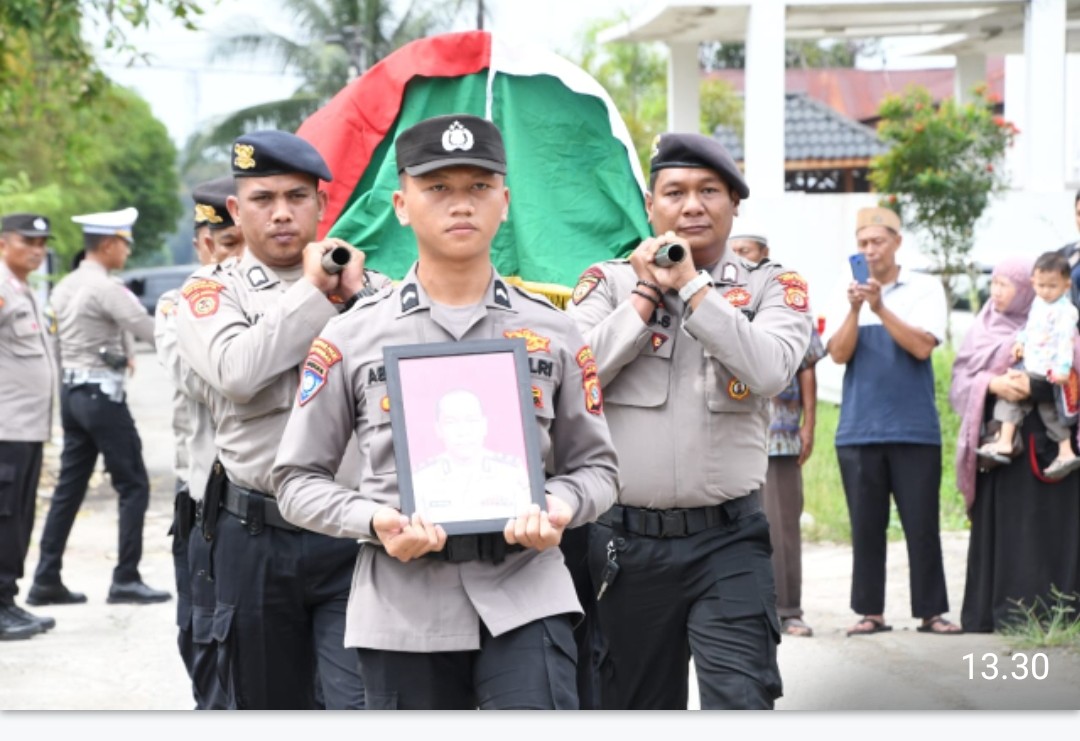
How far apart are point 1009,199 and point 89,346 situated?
5.02 metres

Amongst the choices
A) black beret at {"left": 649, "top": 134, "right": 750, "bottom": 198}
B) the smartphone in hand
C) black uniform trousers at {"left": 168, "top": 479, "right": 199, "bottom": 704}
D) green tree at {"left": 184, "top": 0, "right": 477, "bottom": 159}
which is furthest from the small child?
A: green tree at {"left": 184, "top": 0, "right": 477, "bottom": 159}

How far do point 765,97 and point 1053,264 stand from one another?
5697mm

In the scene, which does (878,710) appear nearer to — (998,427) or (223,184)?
(998,427)

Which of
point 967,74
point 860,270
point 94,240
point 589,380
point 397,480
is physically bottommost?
point 397,480

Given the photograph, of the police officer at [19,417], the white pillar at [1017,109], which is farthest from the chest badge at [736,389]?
the police officer at [19,417]

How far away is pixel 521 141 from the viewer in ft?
19.3

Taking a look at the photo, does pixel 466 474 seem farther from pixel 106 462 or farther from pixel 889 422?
pixel 106 462

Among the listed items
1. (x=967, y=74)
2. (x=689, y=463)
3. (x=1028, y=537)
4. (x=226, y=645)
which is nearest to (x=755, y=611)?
(x=689, y=463)

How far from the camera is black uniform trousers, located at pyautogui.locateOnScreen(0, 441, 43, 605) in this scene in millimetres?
8164

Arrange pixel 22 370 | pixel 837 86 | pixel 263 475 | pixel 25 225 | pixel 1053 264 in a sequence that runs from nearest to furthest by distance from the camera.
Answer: pixel 263 475, pixel 1053 264, pixel 22 370, pixel 25 225, pixel 837 86

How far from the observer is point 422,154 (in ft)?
11.9

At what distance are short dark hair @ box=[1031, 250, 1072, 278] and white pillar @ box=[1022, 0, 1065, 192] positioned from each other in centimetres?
79

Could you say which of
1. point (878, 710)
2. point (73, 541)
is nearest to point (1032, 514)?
point (878, 710)

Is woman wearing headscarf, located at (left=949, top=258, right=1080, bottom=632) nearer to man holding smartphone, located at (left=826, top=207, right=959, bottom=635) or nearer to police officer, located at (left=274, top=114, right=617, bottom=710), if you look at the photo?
man holding smartphone, located at (left=826, top=207, right=959, bottom=635)
